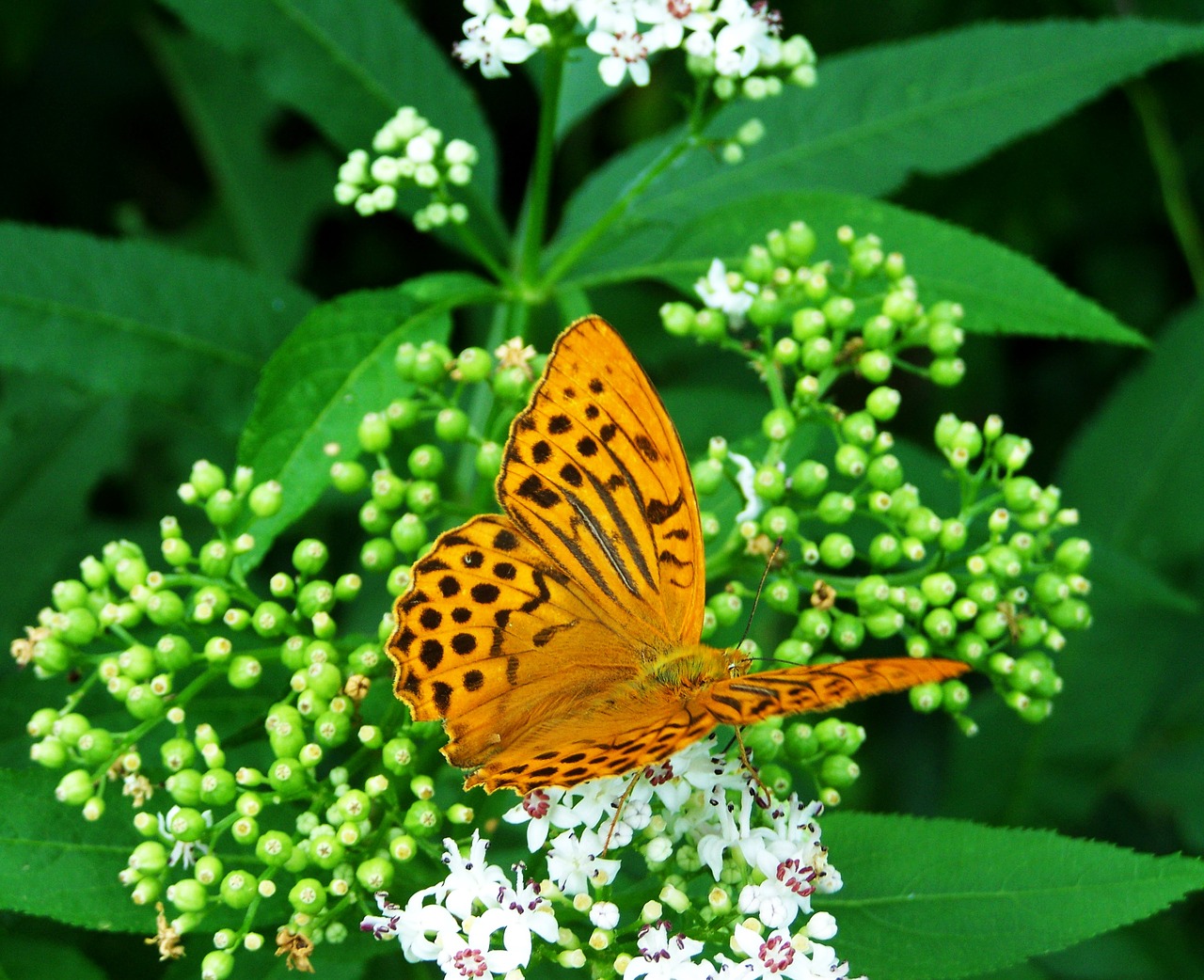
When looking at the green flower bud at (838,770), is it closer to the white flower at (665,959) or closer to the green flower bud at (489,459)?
the white flower at (665,959)

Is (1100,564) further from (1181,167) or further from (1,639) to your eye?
(1,639)

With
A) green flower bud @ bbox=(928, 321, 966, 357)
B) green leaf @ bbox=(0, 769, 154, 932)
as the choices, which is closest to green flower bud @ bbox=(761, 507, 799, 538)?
green flower bud @ bbox=(928, 321, 966, 357)

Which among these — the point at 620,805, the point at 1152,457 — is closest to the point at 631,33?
the point at 620,805

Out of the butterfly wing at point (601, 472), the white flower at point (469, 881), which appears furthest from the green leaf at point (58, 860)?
the butterfly wing at point (601, 472)

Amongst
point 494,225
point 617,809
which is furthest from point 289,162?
point 617,809

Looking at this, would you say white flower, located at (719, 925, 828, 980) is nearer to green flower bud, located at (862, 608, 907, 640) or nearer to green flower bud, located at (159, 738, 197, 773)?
green flower bud, located at (862, 608, 907, 640)
